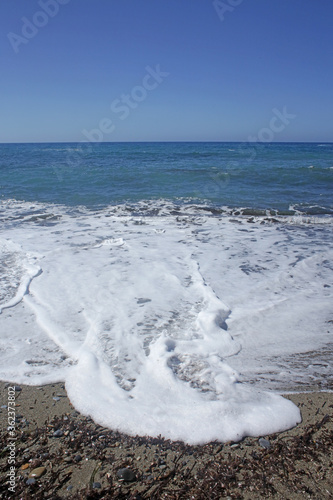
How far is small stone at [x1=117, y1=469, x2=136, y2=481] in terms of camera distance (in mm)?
2006

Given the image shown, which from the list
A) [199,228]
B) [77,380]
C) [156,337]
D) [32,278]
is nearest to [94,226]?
[199,228]

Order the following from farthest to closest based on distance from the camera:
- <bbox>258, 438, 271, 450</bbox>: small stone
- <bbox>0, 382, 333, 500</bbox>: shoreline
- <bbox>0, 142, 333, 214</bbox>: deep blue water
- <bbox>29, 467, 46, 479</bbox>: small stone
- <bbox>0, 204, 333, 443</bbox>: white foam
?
<bbox>0, 142, 333, 214</bbox>: deep blue water
<bbox>0, 204, 333, 443</bbox>: white foam
<bbox>258, 438, 271, 450</bbox>: small stone
<bbox>29, 467, 46, 479</bbox>: small stone
<bbox>0, 382, 333, 500</bbox>: shoreline

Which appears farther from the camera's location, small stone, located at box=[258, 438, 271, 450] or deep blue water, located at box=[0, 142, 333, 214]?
deep blue water, located at box=[0, 142, 333, 214]

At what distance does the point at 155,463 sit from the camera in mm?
2121

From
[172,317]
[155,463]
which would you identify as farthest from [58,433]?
[172,317]

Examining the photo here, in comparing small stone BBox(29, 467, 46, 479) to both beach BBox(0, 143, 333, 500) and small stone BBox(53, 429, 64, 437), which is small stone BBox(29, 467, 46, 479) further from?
small stone BBox(53, 429, 64, 437)

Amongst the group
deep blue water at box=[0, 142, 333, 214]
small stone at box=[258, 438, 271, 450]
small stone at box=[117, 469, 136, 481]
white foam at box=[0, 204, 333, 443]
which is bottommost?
white foam at box=[0, 204, 333, 443]

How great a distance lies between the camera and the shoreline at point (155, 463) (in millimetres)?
1927

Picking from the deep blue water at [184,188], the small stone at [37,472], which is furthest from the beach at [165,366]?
the deep blue water at [184,188]

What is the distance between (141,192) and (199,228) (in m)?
6.30

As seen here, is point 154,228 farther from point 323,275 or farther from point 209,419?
point 209,419

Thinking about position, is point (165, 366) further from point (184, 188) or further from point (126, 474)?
point (184, 188)

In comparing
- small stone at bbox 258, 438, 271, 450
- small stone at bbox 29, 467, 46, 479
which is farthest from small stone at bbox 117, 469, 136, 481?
small stone at bbox 258, 438, 271, 450

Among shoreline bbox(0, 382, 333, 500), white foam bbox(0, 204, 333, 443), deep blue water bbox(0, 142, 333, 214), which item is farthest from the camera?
deep blue water bbox(0, 142, 333, 214)
